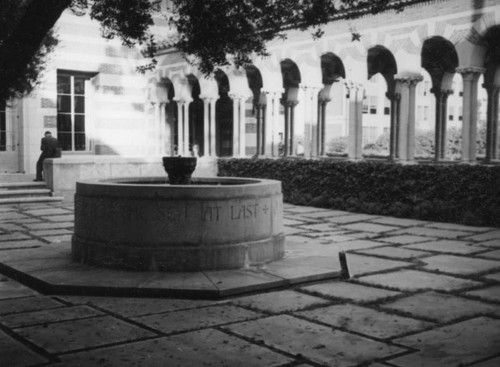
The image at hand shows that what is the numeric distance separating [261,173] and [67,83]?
8676mm

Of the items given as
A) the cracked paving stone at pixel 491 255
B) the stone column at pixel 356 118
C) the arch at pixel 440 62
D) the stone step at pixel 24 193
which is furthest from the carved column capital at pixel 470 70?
the stone step at pixel 24 193

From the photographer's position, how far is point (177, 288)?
575cm

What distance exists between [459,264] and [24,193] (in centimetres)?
1104

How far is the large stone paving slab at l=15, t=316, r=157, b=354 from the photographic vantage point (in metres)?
4.25

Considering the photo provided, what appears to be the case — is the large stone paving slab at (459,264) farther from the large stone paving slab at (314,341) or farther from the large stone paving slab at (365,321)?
the large stone paving slab at (314,341)

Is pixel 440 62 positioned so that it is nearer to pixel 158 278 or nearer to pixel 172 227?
pixel 172 227

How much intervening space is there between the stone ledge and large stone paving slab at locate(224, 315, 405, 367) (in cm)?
104

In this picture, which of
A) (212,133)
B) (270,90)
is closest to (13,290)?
(270,90)

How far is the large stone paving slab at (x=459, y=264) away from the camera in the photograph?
23.1 feet

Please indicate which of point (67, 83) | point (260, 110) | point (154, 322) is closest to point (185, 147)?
point (260, 110)

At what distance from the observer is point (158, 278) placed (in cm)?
620

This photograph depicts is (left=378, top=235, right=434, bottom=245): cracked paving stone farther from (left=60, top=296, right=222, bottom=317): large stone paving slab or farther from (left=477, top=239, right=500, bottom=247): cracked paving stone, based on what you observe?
(left=60, top=296, right=222, bottom=317): large stone paving slab

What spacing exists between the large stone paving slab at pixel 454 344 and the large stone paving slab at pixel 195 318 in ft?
4.48

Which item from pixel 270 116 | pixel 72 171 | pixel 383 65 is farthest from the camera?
pixel 383 65
